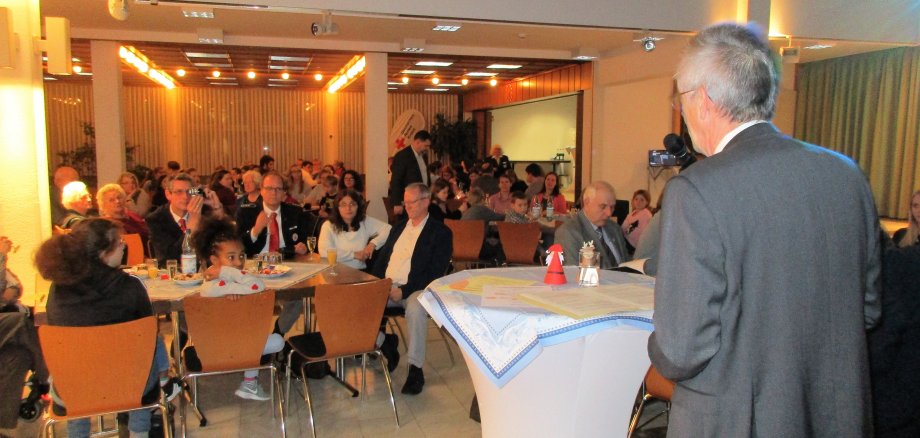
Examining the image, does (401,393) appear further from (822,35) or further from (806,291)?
(822,35)

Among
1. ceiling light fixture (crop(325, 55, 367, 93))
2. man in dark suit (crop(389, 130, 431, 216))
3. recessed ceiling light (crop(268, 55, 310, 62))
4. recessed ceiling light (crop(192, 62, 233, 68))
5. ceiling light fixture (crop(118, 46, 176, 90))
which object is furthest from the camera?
recessed ceiling light (crop(192, 62, 233, 68))

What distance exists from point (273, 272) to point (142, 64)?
9.29m

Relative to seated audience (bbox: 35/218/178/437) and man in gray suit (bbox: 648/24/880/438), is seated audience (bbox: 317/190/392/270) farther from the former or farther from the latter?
man in gray suit (bbox: 648/24/880/438)

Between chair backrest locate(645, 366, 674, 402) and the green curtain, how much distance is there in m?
8.84

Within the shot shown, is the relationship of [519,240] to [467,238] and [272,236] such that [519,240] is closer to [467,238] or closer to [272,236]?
[467,238]

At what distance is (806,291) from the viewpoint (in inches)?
49.1

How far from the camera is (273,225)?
16.3ft

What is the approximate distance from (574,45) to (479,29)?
216 centimetres

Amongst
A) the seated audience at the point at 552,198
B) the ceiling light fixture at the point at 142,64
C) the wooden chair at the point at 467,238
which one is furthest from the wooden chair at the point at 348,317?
the ceiling light fixture at the point at 142,64

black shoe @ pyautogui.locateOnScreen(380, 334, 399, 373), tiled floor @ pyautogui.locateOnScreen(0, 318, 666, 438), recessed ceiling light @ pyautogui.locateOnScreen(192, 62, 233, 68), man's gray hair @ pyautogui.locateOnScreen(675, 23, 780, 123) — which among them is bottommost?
tiled floor @ pyautogui.locateOnScreen(0, 318, 666, 438)

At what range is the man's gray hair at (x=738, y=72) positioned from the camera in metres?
1.30

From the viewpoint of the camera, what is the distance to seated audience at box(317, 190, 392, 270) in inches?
195

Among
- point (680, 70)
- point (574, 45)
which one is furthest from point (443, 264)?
→ point (574, 45)

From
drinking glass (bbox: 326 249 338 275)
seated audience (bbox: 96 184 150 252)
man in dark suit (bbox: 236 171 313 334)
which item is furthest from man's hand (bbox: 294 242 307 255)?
seated audience (bbox: 96 184 150 252)
